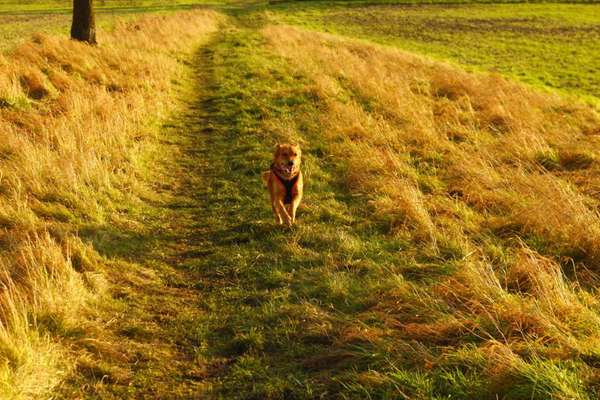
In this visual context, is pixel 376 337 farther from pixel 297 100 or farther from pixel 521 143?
pixel 297 100

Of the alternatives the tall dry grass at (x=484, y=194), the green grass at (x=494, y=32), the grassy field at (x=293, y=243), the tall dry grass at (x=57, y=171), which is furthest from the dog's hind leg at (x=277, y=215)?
the green grass at (x=494, y=32)

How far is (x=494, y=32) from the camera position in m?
37.7

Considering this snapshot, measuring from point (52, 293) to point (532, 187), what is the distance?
6.42 metres

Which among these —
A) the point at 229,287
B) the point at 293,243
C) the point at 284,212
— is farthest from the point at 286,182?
the point at 229,287

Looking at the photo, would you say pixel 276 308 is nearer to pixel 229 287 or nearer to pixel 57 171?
pixel 229 287

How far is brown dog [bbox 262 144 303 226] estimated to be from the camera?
6625 mm

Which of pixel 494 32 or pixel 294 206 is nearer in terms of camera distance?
pixel 294 206

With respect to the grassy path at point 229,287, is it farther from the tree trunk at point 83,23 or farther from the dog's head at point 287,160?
the tree trunk at point 83,23

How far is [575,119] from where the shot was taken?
39.9 feet

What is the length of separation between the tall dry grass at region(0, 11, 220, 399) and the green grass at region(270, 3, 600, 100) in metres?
15.3

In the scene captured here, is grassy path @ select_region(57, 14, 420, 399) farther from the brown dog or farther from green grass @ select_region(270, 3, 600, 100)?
green grass @ select_region(270, 3, 600, 100)

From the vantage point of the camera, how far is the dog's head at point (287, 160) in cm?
661

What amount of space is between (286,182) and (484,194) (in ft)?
9.57

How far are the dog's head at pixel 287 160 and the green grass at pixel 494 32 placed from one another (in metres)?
15.0
